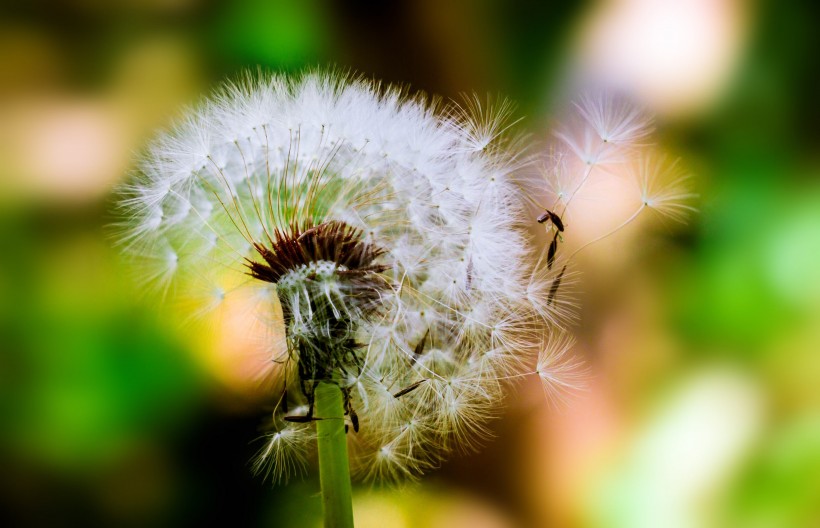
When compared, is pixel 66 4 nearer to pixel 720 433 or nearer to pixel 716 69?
pixel 716 69

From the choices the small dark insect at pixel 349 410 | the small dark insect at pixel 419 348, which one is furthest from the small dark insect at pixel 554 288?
the small dark insect at pixel 349 410

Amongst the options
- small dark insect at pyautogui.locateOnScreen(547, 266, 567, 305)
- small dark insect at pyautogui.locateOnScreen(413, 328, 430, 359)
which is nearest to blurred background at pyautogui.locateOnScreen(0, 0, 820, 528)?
small dark insect at pyautogui.locateOnScreen(547, 266, 567, 305)

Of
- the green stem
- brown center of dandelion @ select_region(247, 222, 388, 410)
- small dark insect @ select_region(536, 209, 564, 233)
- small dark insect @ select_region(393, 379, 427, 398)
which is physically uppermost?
small dark insect @ select_region(536, 209, 564, 233)

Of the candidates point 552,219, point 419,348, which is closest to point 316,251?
point 419,348

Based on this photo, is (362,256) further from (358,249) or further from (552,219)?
(552,219)

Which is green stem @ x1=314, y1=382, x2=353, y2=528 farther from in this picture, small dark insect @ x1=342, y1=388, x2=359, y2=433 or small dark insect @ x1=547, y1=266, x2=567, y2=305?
small dark insect @ x1=547, y1=266, x2=567, y2=305

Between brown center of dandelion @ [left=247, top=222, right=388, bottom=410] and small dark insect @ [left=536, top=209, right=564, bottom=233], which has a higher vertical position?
small dark insect @ [left=536, top=209, right=564, bottom=233]
